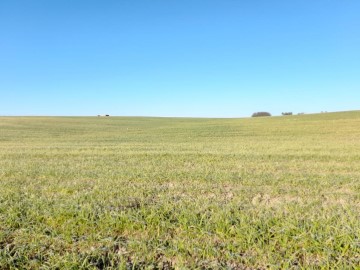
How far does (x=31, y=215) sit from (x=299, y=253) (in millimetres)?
3530

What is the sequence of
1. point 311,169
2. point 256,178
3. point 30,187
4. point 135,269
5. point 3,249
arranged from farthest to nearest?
point 311,169
point 256,178
point 30,187
point 3,249
point 135,269

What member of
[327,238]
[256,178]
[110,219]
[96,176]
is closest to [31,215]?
[110,219]

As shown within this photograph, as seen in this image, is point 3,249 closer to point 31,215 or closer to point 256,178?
point 31,215

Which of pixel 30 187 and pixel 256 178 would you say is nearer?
pixel 30 187

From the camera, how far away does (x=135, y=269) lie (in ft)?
9.77

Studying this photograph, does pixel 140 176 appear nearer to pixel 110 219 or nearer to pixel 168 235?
pixel 110 219

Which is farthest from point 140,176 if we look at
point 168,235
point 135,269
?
point 135,269

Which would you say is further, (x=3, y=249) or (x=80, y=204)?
(x=80, y=204)

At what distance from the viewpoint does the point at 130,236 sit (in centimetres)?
367

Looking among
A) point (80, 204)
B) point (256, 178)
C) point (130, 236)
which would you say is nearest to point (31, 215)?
point (80, 204)

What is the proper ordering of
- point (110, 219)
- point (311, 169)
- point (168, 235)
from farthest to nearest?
point (311, 169)
point (110, 219)
point (168, 235)

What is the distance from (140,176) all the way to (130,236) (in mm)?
3455

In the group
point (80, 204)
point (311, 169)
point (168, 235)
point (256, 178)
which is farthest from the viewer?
point (311, 169)

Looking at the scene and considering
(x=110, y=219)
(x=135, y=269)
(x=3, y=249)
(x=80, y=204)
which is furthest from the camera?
(x=80, y=204)
